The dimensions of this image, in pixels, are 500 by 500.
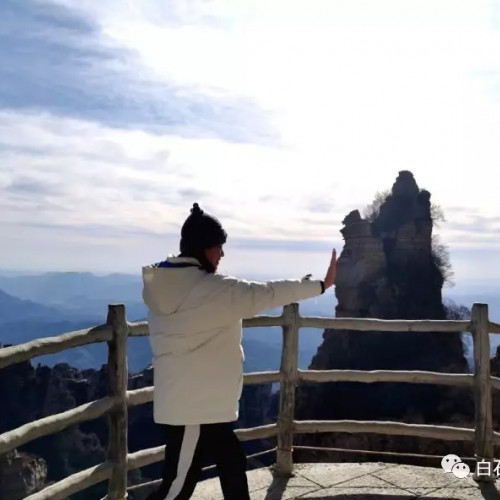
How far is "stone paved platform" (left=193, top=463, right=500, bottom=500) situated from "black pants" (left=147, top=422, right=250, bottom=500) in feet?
5.80

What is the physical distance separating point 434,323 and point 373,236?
41991mm

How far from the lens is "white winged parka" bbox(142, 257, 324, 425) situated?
2883mm

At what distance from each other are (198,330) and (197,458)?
2.16 feet

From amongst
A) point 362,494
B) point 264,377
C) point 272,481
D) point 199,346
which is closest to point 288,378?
point 264,377

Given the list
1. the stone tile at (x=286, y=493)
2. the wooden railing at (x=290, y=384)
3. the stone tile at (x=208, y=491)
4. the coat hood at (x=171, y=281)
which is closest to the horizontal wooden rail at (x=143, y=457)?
the wooden railing at (x=290, y=384)

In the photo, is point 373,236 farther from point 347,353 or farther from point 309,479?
point 309,479

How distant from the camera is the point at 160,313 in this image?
3.01 m

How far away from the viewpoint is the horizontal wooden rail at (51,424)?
331 cm

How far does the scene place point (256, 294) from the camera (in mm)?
2881

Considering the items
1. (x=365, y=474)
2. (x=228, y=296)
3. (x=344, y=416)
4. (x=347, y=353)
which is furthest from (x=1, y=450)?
(x=347, y=353)

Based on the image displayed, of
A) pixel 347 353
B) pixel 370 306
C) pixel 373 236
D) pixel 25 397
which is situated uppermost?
pixel 373 236

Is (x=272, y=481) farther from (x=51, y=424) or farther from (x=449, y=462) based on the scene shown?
(x=51, y=424)

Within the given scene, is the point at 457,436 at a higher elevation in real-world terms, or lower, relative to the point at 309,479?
higher

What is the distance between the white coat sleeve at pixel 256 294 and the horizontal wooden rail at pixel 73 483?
1.74m
